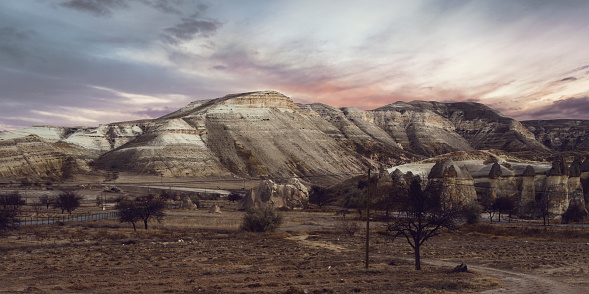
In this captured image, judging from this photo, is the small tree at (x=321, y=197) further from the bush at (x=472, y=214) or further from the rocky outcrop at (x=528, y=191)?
the rocky outcrop at (x=528, y=191)

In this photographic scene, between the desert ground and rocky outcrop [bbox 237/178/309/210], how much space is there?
2614 centimetres

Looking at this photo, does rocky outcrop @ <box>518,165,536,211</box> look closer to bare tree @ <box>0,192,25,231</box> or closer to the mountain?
bare tree @ <box>0,192,25,231</box>

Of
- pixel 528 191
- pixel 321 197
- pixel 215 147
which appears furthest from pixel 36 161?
pixel 528 191

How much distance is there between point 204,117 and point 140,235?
5311 inches

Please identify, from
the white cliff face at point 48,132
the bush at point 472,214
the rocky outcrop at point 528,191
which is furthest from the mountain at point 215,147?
the bush at point 472,214

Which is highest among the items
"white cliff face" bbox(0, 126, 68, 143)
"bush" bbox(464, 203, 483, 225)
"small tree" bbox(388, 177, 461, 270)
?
"white cliff face" bbox(0, 126, 68, 143)

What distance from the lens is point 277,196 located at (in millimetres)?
75812

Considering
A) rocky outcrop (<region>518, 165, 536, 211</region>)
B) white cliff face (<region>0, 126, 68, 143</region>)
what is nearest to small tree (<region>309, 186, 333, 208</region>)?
rocky outcrop (<region>518, 165, 536, 211</region>)

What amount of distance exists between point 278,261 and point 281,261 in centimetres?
19

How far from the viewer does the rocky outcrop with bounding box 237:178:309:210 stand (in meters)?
72.6

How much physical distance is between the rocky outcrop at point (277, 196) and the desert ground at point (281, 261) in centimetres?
2614

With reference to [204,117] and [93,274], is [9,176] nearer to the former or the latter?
[204,117]

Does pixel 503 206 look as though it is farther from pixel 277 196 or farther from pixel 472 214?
pixel 277 196

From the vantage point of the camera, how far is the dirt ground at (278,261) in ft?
63.4
